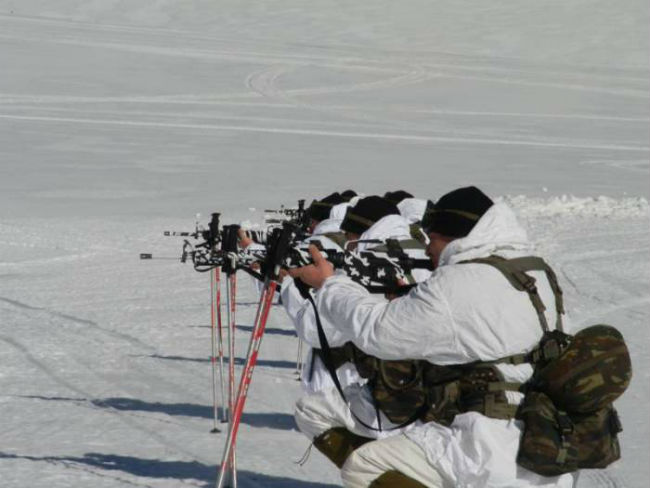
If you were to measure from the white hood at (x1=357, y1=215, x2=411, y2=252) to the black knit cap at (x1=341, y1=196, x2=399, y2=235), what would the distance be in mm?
121

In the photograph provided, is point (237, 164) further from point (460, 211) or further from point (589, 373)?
point (589, 373)

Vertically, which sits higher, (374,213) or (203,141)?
(374,213)

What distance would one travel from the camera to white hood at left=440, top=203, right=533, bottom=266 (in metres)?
3.83

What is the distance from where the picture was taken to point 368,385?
4555 millimetres

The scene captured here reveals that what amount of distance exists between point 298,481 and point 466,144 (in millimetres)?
24130

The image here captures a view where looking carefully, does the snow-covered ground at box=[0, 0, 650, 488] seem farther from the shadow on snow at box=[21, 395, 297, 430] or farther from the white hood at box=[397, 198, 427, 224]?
the white hood at box=[397, 198, 427, 224]

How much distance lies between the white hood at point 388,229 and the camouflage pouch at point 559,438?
244 centimetres

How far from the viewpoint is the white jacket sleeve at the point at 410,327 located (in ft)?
12.2

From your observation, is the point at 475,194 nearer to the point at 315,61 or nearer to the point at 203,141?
the point at 203,141

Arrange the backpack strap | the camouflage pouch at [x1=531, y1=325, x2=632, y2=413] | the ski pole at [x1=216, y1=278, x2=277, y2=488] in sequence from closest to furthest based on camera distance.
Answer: the camouflage pouch at [x1=531, y1=325, x2=632, y2=413] → the backpack strap → the ski pole at [x1=216, y1=278, x2=277, y2=488]

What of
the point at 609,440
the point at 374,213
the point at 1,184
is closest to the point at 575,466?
the point at 609,440

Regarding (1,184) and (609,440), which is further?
(1,184)

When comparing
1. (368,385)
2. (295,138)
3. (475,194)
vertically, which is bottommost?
(295,138)

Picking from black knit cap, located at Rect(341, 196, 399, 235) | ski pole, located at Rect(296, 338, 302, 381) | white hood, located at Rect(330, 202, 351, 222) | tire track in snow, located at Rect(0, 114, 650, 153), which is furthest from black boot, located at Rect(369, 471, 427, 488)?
tire track in snow, located at Rect(0, 114, 650, 153)
